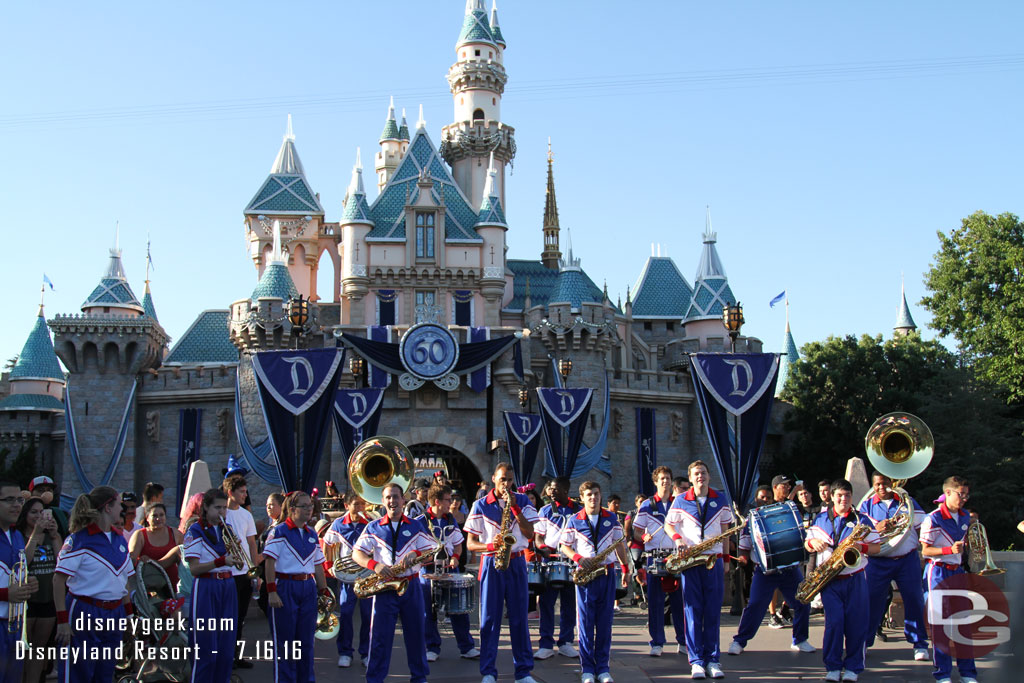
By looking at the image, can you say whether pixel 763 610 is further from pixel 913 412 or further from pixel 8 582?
pixel 913 412

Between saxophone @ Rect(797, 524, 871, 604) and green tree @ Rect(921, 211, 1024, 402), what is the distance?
2390 centimetres

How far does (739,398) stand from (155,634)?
32.7 feet

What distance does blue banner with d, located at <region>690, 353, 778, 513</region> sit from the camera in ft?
50.9

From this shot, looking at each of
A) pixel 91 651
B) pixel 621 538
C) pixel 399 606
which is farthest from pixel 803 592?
pixel 91 651

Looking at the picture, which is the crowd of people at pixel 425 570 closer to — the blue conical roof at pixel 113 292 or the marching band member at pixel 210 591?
the marching band member at pixel 210 591

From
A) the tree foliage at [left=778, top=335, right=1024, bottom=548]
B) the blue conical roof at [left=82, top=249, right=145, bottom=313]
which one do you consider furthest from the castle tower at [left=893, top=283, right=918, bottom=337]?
A: the blue conical roof at [left=82, top=249, right=145, bottom=313]

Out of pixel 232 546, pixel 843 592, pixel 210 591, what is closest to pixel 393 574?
pixel 232 546

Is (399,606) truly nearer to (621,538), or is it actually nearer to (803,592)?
(621,538)

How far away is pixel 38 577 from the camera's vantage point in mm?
7371

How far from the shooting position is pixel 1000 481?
28.7 metres

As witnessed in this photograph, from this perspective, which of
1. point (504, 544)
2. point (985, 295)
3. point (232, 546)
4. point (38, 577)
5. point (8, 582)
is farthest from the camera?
point (985, 295)

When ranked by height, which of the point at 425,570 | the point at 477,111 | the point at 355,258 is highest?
the point at 477,111

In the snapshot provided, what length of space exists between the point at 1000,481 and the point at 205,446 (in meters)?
22.9

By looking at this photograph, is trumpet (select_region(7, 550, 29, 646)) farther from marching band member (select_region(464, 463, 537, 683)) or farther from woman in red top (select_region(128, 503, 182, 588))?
marching band member (select_region(464, 463, 537, 683))
